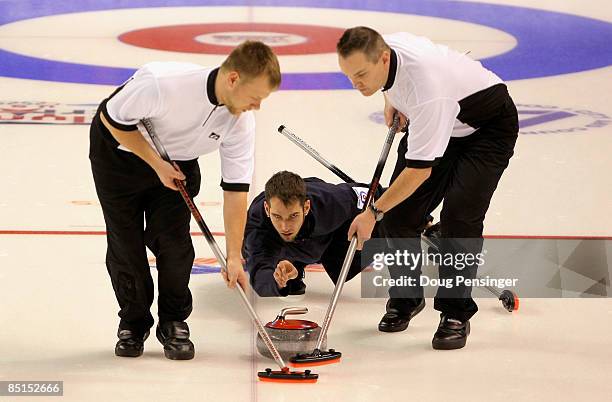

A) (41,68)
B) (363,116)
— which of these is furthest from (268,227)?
(41,68)

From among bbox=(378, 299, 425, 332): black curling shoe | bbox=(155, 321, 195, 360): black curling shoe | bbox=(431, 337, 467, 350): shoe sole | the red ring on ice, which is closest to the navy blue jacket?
bbox=(378, 299, 425, 332): black curling shoe

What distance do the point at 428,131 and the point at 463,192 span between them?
0.39 m

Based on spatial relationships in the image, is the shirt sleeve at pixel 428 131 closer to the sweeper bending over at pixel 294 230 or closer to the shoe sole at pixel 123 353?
the sweeper bending over at pixel 294 230

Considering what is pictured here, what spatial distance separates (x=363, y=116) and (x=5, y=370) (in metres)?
4.22

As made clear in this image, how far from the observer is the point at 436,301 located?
4.04 meters

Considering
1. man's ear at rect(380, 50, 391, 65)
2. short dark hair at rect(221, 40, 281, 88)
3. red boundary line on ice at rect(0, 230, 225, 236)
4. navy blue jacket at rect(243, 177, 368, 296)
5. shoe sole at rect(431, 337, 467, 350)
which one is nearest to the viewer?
short dark hair at rect(221, 40, 281, 88)

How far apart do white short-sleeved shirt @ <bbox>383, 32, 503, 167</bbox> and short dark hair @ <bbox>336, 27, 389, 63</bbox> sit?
0.12m

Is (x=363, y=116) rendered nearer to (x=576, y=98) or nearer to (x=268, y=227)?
(x=576, y=98)

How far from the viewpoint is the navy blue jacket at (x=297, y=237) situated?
4.22m

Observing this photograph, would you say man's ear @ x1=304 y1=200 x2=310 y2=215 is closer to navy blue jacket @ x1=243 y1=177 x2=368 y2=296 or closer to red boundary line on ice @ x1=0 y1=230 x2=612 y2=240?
navy blue jacket @ x1=243 y1=177 x2=368 y2=296

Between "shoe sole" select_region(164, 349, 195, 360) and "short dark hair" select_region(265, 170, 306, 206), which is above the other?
"short dark hair" select_region(265, 170, 306, 206)

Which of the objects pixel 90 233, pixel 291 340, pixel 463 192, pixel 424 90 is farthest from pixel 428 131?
pixel 90 233

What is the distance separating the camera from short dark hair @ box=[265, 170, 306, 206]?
159 inches

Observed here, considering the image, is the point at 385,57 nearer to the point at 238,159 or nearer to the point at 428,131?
the point at 428,131
